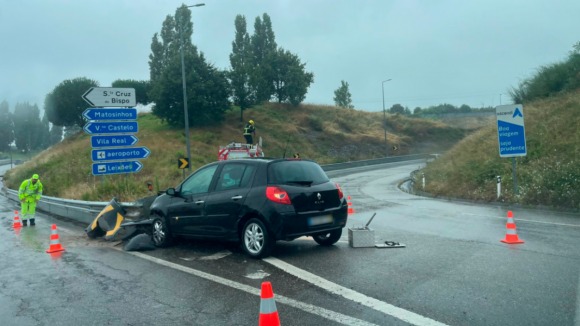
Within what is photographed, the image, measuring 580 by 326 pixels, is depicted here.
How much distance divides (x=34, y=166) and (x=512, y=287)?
3973 centimetres

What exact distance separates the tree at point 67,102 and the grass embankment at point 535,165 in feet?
132

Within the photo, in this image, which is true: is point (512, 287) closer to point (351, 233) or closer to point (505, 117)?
point (351, 233)

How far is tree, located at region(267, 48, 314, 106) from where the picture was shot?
193ft

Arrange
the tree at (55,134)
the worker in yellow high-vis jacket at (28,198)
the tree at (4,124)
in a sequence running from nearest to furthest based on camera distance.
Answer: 1. the worker in yellow high-vis jacket at (28,198)
2. the tree at (4,124)
3. the tree at (55,134)

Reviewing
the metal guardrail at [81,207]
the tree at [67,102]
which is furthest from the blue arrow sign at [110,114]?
the tree at [67,102]

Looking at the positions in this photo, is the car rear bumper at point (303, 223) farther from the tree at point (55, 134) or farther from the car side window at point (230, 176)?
the tree at point (55, 134)

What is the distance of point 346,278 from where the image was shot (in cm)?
605

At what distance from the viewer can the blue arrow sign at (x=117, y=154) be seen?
16.2m

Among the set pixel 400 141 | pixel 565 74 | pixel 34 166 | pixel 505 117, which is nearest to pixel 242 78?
pixel 34 166

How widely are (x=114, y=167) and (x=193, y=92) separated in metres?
26.2

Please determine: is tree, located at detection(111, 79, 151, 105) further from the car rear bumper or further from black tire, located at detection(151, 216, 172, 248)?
the car rear bumper

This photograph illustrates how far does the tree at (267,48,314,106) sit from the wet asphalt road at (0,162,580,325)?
50536mm

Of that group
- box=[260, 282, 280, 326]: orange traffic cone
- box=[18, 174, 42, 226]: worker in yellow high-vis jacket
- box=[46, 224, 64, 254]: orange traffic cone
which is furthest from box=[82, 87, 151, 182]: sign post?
box=[260, 282, 280, 326]: orange traffic cone

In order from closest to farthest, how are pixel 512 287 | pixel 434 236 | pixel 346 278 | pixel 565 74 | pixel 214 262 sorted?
pixel 512 287, pixel 346 278, pixel 214 262, pixel 434 236, pixel 565 74
